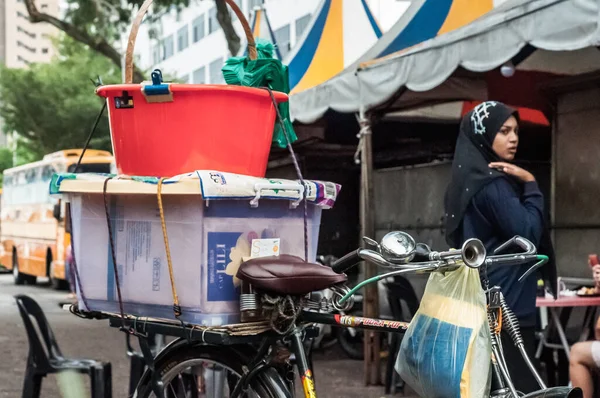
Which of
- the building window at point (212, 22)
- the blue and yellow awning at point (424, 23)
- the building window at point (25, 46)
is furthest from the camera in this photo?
the building window at point (25, 46)

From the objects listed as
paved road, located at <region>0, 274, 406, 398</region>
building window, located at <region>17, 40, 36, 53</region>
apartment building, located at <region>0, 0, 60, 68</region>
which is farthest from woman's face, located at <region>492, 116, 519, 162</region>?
building window, located at <region>17, 40, 36, 53</region>

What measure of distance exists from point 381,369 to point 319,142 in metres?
3.44

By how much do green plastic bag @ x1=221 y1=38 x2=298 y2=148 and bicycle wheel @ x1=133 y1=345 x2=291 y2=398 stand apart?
97 cm

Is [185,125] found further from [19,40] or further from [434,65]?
[19,40]

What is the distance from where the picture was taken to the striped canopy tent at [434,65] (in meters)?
5.12

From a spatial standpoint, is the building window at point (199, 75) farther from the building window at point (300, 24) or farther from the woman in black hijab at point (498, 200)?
the woman in black hijab at point (498, 200)

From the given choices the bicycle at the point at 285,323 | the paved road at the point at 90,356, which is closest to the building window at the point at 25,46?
the paved road at the point at 90,356

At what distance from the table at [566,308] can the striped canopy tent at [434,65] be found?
163 cm

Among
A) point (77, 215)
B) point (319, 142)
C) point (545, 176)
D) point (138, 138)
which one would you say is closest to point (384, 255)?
point (138, 138)

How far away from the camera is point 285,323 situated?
3080 mm

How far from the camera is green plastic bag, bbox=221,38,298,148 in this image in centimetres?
337

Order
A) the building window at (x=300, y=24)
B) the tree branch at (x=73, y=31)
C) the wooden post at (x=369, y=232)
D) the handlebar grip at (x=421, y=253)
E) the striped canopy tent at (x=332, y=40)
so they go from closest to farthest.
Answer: the handlebar grip at (x=421, y=253) → the wooden post at (x=369, y=232) → the striped canopy tent at (x=332, y=40) → the tree branch at (x=73, y=31) → the building window at (x=300, y=24)

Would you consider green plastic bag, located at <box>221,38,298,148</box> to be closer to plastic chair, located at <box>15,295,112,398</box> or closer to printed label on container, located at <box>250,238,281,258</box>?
printed label on container, located at <box>250,238,281,258</box>

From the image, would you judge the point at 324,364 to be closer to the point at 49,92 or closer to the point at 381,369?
the point at 381,369
